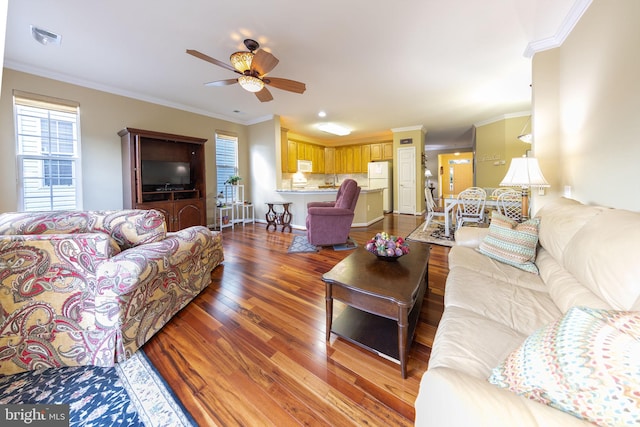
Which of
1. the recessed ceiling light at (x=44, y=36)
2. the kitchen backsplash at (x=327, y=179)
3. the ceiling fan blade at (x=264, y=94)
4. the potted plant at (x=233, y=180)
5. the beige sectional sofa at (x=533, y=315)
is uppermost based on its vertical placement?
the recessed ceiling light at (x=44, y=36)

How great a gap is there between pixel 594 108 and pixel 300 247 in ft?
11.2

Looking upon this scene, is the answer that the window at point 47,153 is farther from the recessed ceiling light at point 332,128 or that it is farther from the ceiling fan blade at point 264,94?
the recessed ceiling light at point 332,128

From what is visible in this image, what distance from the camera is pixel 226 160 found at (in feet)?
18.7

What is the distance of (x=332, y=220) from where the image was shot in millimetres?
3590

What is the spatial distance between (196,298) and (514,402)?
7.40 feet

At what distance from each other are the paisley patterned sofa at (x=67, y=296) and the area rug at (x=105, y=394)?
0.21ft

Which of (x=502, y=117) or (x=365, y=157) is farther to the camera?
(x=365, y=157)

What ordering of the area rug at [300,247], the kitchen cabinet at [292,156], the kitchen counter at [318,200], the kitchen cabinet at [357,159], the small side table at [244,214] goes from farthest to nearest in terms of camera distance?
the kitchen cabinet at [357,159] → the kitchen cabinet at [292,156] → the small side table at [244,214] → the kitchen counter at [318,200] → the area rug at [300,247]

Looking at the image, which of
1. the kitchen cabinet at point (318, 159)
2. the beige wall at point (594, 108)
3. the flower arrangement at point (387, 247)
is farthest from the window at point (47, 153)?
the beige wall at point (594, 108)

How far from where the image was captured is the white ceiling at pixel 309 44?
7.07ft

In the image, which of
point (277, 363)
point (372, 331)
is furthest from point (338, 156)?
point (277, 363)

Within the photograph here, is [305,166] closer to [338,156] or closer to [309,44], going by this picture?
[338,156]

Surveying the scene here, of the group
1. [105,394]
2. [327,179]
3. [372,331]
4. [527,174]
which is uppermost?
[327,179]

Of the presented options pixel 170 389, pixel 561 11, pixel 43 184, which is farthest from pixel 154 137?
pixel 561 11
